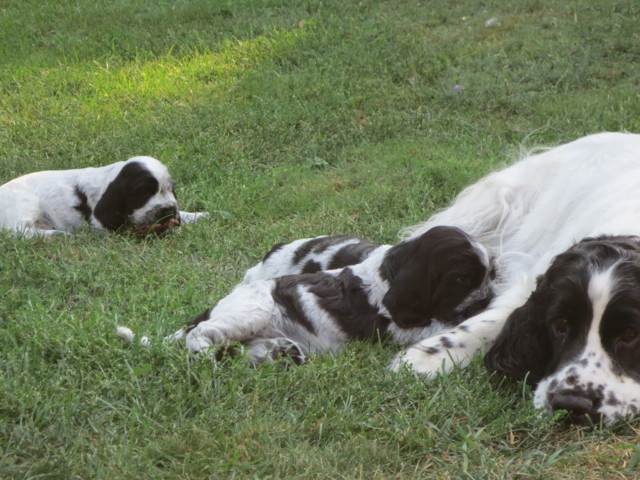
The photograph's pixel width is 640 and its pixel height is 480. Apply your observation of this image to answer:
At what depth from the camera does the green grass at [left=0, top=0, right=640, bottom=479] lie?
315 cm

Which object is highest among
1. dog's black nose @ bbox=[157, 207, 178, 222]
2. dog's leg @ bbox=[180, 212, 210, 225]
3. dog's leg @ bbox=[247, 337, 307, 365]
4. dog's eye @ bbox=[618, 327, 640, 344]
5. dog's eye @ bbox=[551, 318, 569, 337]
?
dog's eye @ bbox=[618, 327, 640, 344]

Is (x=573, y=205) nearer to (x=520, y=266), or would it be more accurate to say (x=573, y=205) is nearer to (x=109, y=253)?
(x=520, y=266)

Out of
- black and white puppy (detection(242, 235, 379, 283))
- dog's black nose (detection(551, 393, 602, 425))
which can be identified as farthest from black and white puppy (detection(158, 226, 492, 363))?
dog's black nose (detection(551, 393, 602, 425))

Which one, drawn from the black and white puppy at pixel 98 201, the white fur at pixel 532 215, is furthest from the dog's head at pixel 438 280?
the black and white puppy at pixel 98 201

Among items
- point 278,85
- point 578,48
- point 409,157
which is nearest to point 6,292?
point 409,157

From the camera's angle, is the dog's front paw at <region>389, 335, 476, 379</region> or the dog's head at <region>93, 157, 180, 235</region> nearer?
the dog's front paw at <region>389, 335, 476, 379</region>

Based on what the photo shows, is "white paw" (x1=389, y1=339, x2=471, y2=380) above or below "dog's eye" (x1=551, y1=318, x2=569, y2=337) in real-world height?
below

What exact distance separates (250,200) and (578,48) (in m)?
5.03

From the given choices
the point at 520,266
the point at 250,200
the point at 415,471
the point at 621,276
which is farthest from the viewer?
the point at 250,200

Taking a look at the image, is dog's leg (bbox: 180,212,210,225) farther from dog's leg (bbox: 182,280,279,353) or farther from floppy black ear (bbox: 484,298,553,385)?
floppy black ear (bbox: 484,298,553,385)

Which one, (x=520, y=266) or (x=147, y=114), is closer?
(x=520, y=266)

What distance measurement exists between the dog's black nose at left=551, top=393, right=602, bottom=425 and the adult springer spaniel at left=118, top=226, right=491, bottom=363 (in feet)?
3.73

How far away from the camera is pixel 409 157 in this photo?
8.13m

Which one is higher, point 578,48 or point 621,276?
point 621,276
